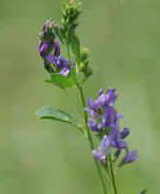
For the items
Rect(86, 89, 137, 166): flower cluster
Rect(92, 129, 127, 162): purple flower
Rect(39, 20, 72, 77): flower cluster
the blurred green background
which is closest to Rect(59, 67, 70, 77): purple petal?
Rect(39, 20, 72, 77): flower cluster

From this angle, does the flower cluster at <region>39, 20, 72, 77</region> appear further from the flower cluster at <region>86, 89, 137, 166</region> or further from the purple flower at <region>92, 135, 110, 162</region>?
the purple flower at <region>92, 135, 110, 162</region>

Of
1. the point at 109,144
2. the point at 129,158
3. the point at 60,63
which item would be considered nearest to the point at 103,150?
the point at 109,144

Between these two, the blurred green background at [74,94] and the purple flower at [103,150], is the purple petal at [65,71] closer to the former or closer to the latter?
the purple flower at [103,150]

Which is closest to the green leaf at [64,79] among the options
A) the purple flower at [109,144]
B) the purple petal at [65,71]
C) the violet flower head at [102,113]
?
the purple petal at [65,71]

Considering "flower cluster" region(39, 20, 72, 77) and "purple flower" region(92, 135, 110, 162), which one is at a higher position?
"flower cluster" region(39, 20, 72, 77)

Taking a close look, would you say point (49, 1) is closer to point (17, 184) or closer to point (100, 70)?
point (100, 70)

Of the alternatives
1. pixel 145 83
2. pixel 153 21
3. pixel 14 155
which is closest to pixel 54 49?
pixel 14 155
